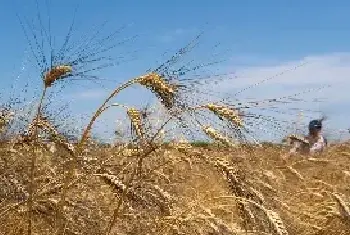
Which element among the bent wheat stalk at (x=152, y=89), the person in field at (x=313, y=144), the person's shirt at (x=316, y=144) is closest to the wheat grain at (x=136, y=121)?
the bent wheat stalk at (x=152, y=89)

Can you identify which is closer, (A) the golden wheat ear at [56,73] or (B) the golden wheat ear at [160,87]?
(B) the golden wheat ear at [160,87]

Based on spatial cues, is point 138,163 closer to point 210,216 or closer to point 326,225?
point 210,216

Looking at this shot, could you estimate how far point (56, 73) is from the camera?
356cm

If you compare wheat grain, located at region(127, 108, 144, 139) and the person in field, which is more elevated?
wheat grain, located at region(127, 108, 144, 139)

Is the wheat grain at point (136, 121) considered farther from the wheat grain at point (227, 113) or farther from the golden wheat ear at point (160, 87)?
the wheat grain at point (227, 113)

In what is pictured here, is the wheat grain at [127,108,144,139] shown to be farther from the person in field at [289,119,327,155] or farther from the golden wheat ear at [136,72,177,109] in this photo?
the person in field at [289,119,327,155]

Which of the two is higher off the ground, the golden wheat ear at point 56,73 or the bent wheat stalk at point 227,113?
the golden wheat ear at point 56,73

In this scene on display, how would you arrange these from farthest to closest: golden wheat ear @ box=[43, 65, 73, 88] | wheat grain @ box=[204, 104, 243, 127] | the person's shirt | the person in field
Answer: the person's shirt < the person in field < golden wheat ear @ box=[43, 65, 73, 88] < wheat grain @ box=[204, 104, 243, 127]

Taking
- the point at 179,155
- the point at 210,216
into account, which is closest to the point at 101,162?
the point at 179,155

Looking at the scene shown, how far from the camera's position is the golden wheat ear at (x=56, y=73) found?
3557 millimetres

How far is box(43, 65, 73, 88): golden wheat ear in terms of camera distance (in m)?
3.56

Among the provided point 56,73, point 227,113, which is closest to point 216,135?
point 227,113

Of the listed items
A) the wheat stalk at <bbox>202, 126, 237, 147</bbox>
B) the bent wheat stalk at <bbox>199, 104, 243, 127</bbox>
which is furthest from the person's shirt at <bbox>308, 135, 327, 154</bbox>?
the bent wheat stalk at <bbox>199, 104, 243, 127</bbox>

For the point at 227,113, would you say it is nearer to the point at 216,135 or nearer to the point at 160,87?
the point at 216,135
